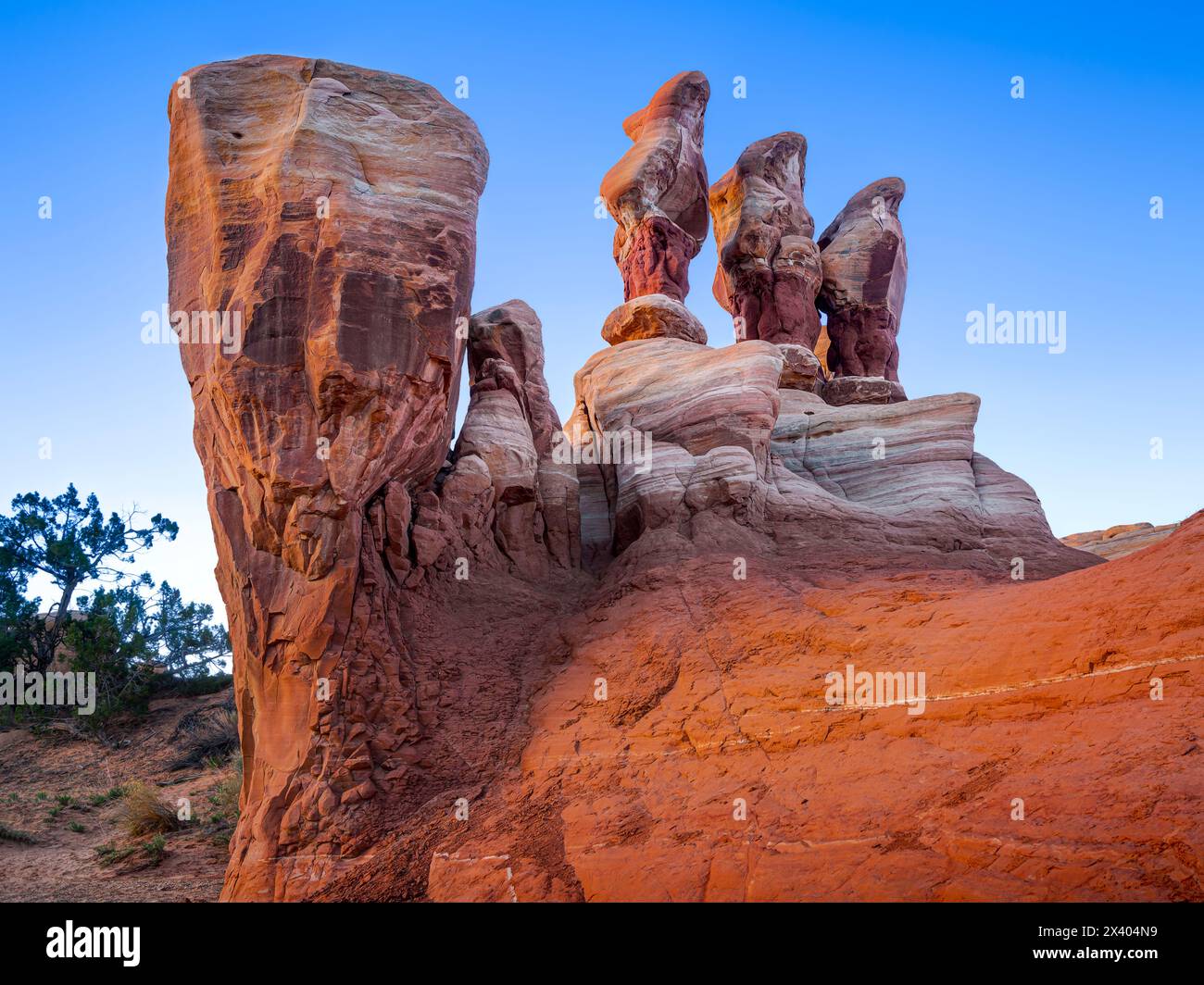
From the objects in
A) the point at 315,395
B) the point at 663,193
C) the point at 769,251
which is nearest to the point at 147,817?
the point at 315,395

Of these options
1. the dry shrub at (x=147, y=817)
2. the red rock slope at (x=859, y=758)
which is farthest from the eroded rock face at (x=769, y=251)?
the dry shrub at (x=147, y=817)

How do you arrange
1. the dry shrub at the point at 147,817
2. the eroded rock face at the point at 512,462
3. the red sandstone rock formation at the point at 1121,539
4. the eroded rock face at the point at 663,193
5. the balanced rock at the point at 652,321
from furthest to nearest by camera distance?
1. the eroded rock face at the point at 663,193
2. the balanced rock at the point at 652,321
3. the red sandstone rock formation at the point at 1121,539
4. the dry shrub at the point at 147,817
5. the eroded rock face at the point at 512,462

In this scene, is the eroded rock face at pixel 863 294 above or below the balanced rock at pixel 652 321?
above

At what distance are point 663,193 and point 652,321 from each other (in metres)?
4.64

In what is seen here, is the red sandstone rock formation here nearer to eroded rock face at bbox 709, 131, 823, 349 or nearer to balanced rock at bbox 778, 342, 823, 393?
balanced rock at bbox 778, 342, 823, 393

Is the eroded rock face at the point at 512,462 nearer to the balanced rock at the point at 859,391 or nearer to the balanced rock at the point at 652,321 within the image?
the balanced rock at the point at 652,321

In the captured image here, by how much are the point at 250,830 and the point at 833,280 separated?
19.8m

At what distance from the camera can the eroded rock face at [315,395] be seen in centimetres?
955

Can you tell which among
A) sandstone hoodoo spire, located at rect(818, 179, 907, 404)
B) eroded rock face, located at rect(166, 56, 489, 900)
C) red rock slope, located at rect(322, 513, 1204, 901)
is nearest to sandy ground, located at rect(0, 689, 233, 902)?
eroded rock face, located at rect(166, 56, 489, 900)

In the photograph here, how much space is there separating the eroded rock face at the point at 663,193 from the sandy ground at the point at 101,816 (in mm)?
13096

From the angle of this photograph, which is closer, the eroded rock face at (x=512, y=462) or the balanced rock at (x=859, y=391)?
the eroded rock face at (x=512, y=462)

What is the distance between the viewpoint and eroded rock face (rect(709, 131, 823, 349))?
22125 millimetres

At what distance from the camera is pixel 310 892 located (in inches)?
336

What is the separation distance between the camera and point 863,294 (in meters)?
24.0
